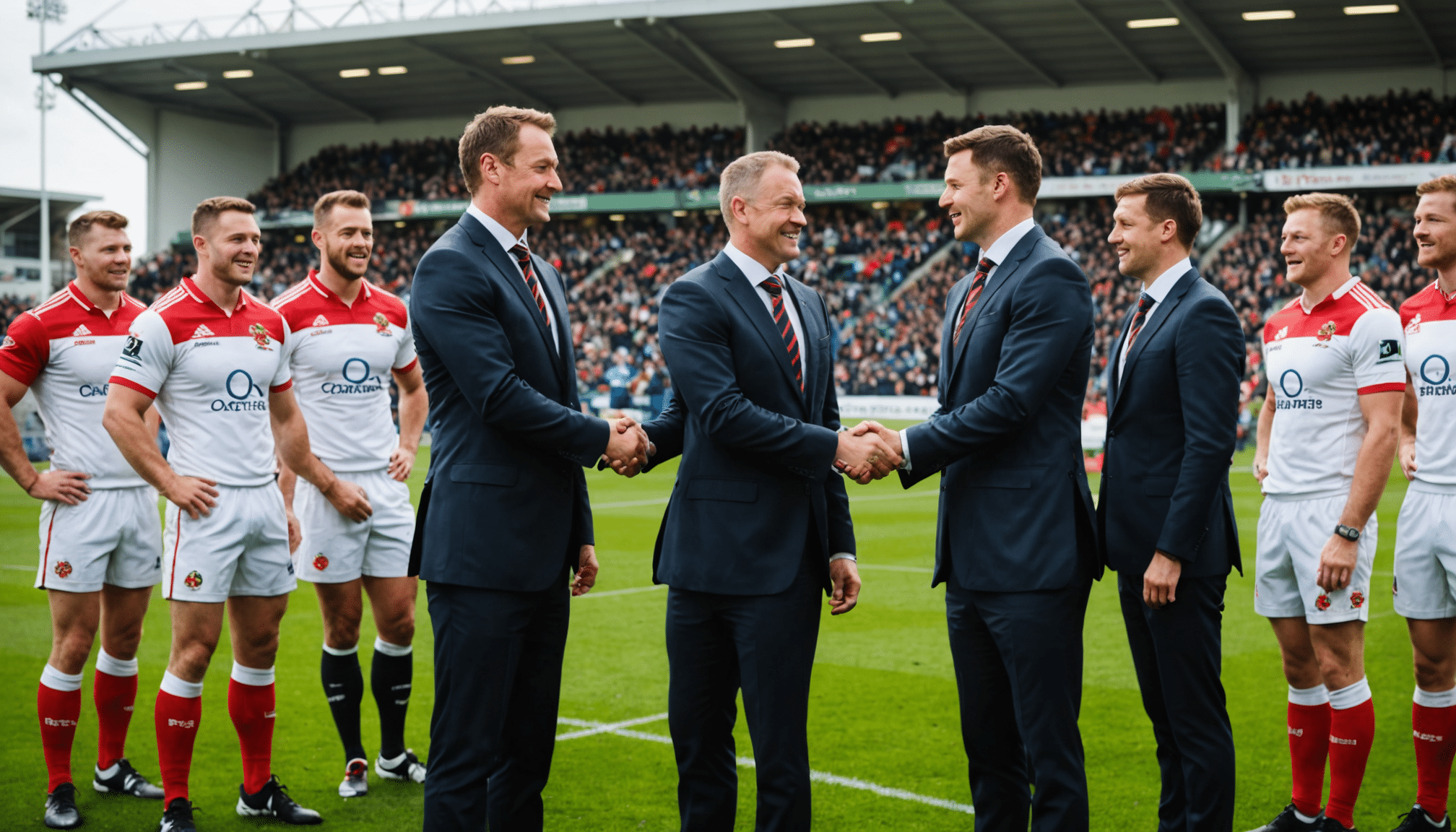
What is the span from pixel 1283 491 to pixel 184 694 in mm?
4540

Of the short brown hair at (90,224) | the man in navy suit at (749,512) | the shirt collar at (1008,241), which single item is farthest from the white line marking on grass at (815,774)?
the short brown hair at (90,224)

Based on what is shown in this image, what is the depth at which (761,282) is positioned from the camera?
155 inches

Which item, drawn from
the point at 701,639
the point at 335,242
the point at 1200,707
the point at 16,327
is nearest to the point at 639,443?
the point at 701,639

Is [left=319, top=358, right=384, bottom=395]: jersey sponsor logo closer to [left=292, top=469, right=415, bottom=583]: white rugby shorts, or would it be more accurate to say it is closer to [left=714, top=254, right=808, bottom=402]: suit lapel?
[left=292, top=469, right=415, bottom=583]: white rugby shorts

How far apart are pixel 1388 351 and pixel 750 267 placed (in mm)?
2624

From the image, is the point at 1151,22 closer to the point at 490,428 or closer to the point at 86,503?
the point at 86,503

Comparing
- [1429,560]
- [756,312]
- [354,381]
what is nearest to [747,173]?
[756,312]

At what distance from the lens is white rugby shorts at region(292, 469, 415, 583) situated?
5.77 meters

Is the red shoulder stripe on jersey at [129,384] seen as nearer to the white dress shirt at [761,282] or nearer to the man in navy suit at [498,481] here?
the man in navy suit at [498,481]

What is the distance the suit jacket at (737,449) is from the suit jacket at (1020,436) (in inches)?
15.6

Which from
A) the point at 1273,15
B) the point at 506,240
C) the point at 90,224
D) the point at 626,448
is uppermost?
the point at 1273,15

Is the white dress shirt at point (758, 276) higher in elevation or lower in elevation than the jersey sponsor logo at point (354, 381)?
higher

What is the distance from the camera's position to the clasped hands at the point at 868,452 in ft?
13.0

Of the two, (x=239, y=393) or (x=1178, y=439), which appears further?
(x=239, y=393)
